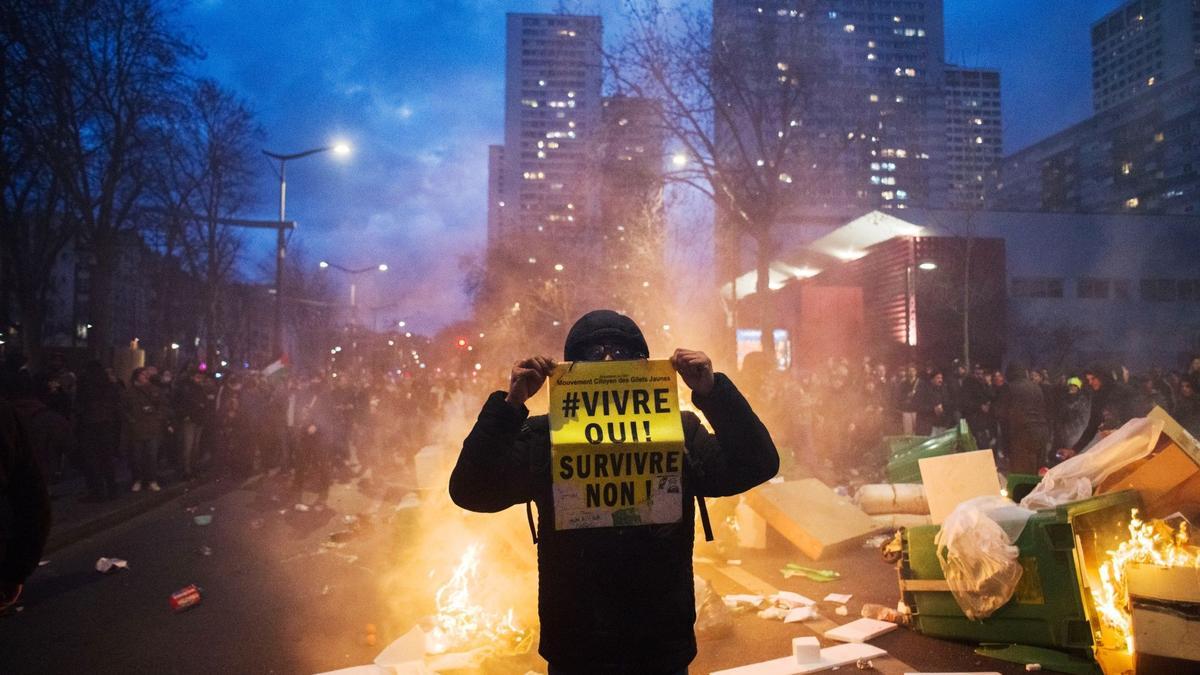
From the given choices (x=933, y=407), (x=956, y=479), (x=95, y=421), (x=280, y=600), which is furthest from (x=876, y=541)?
(x=95, y=421)

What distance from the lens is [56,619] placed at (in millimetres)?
5660

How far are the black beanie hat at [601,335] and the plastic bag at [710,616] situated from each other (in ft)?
10.3

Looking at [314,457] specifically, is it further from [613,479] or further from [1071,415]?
[1071,415]

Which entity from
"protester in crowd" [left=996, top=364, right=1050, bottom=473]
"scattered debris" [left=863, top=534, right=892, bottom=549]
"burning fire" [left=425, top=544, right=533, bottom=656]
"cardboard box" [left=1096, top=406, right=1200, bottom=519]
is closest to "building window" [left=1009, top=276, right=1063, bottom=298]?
"protester in crowd" [left=996, top=364, right=1050, bottom=473]

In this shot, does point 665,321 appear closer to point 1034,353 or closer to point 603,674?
point 1034,353

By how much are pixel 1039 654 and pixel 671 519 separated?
3620 millimetres

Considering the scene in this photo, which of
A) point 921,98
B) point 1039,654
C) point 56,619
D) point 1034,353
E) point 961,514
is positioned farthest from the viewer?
point 1034,353

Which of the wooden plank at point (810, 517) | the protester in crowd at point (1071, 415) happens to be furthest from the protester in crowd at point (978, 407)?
the wooden plank at point (810, 517)

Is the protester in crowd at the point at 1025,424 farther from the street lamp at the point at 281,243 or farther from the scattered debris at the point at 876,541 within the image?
the street lamp at the point at 281,243

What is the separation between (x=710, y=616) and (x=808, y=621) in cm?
83

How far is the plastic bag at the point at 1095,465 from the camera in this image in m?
4.89

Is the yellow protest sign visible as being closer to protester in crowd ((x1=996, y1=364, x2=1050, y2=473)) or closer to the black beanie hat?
the black beanie hat

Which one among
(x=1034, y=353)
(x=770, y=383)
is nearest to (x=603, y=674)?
(x=770, y=383)

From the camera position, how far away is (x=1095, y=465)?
16.8ft
